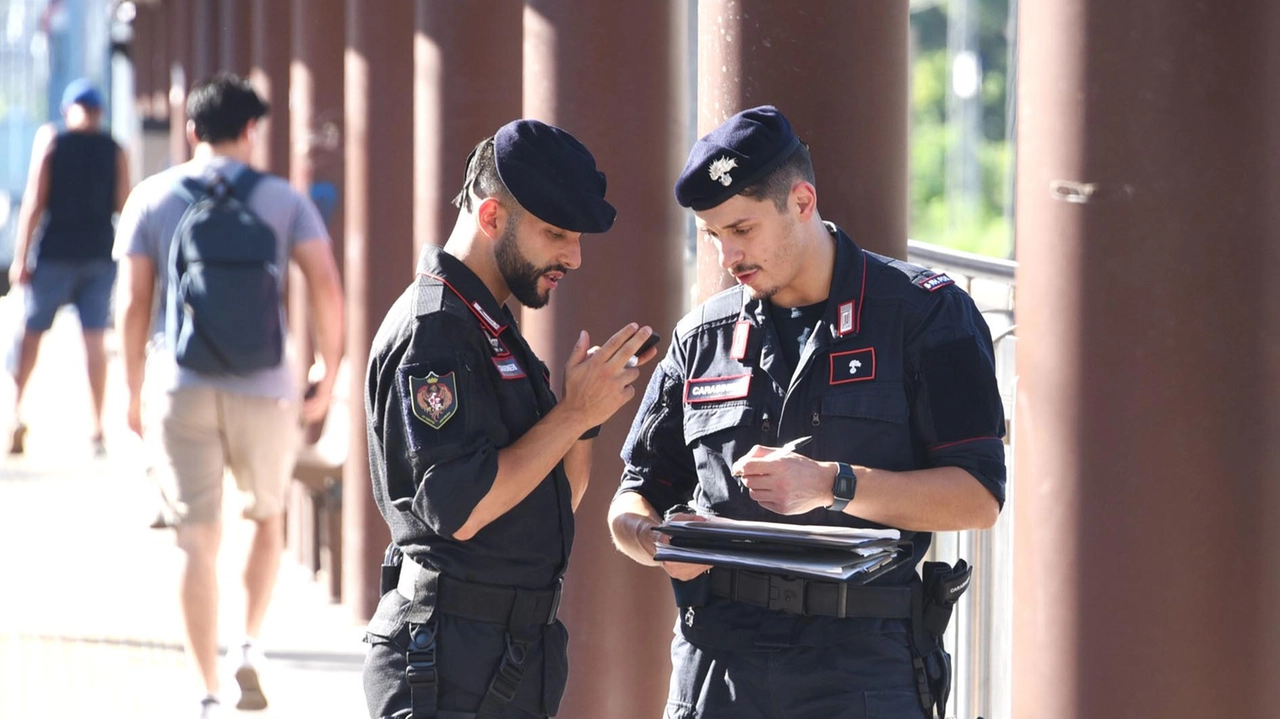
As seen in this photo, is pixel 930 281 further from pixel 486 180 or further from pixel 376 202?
pixel 376 202

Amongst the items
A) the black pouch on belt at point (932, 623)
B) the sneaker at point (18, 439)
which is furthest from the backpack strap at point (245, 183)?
the sneaker at point (18, 439)

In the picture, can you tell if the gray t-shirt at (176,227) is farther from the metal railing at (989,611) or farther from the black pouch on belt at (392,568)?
the black pouch on belt at (392,568)

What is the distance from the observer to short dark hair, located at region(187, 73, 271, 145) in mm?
5949

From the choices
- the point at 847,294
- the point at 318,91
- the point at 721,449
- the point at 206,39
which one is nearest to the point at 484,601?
the point at 721,449

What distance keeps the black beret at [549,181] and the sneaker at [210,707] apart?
10.5 ft

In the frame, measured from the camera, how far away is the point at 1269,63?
3.10 metres

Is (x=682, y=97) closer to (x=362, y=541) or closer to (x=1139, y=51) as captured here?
(x=1139, y=51)

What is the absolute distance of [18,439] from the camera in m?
11.9

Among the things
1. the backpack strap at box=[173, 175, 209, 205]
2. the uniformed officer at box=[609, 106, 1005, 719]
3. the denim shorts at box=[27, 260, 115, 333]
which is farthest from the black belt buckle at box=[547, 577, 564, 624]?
the denim shorts at box=[27, 260, 115, 333]

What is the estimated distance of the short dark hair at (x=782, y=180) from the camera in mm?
3061

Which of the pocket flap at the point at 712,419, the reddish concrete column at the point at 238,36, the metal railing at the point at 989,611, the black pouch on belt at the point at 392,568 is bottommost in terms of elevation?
the metal railing at the point at 989,611

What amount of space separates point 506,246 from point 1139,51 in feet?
4.02

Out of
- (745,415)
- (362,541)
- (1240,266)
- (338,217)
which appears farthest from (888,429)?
(338,217)

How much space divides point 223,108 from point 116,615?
9.49 ft
